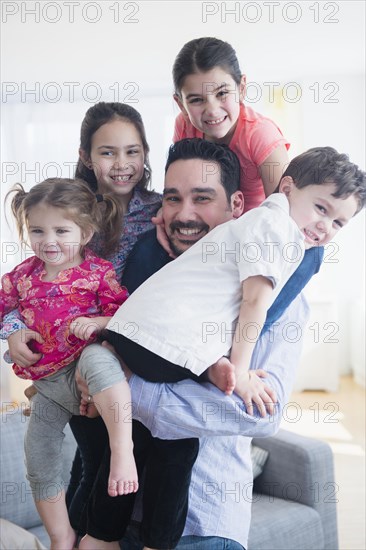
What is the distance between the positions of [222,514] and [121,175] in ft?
1.94

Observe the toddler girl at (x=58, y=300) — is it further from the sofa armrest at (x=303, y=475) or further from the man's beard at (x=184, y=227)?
the sofa armrest at (x=303, y=475)

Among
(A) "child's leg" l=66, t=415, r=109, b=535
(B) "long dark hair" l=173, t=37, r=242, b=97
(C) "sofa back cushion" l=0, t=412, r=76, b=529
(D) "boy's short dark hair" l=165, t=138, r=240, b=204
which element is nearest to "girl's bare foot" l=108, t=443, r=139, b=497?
(A) "child's leg" l=66, t=415, r=109, b=535

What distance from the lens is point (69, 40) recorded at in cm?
412

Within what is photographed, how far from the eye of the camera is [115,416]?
3.34ft

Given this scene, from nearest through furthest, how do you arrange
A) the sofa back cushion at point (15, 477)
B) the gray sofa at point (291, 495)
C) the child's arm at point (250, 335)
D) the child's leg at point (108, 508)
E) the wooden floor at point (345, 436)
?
1. the child's arm at point (250, 335)
2. the child's leg at point (108, 508)
3. the sofa back cushion at point (15, 477)
4. the gray sofa at point (291, 495)
5. the wooden floor at point (345, 436)

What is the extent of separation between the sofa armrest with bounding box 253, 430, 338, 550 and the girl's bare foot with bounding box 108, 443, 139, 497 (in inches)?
73.5

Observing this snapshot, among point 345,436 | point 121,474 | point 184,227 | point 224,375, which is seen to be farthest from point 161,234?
point 345,436

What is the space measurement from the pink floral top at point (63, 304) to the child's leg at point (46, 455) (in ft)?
0.20

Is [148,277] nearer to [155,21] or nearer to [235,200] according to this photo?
[235,200]

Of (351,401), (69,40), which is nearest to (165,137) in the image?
(69,40)

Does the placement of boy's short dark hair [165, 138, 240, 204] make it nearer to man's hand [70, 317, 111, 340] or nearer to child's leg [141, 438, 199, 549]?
A: man's hand [70, 317, 111, 340]

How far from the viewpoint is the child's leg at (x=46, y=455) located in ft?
3.76

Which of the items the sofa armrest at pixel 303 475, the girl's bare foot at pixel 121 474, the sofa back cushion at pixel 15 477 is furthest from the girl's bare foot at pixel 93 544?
the sofa armrest at pixel 303 475

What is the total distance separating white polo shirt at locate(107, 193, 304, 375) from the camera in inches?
39.8
